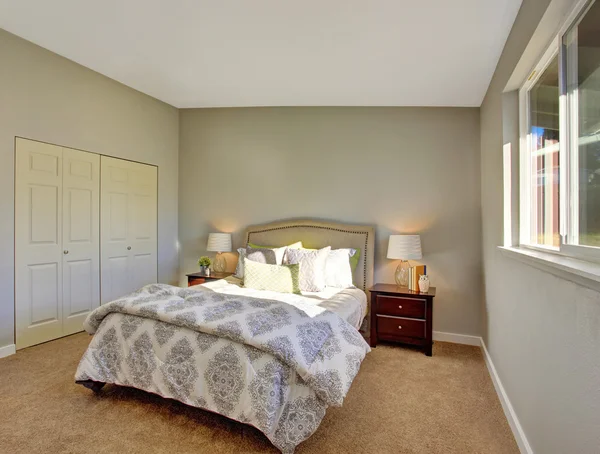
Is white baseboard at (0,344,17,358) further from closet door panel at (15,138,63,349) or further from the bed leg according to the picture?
the bed leg

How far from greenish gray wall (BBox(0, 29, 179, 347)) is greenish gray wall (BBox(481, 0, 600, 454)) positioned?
384 centimetres

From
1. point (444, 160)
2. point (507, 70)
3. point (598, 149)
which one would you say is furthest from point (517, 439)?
point (444, 160)

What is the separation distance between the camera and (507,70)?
7.88 ft

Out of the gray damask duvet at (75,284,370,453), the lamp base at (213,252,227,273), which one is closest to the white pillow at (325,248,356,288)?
the gray damask duvet at (75,284,370,453)

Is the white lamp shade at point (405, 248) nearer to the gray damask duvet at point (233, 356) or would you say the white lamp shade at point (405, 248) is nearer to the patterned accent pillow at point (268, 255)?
the patterned accent pillow at point (268, 255)

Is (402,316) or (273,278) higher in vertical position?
(273,278)

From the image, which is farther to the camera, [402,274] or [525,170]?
[402,274]

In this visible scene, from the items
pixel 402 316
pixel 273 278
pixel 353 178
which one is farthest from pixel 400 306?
pixel 353 178

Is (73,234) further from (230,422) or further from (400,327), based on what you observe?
(400,327)

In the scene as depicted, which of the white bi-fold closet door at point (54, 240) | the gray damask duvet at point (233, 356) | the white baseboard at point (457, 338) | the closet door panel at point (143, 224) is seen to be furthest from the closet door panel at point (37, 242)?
the white baseboard at point (457, 338)

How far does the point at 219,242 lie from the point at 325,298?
5.94 feet

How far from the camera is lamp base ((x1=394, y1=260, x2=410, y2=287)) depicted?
3594mm

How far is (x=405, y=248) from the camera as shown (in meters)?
3.46

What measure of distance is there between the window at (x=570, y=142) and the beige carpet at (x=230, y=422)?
1157mm
